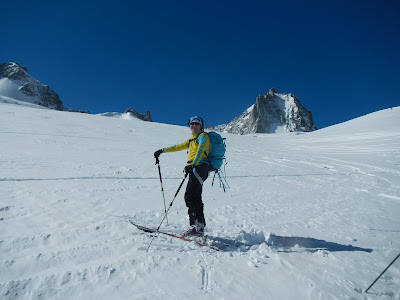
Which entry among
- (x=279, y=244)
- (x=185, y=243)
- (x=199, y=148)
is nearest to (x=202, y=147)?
(x=199, y=148)

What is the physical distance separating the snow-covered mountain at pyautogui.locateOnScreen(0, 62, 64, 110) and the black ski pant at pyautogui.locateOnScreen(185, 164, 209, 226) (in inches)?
7645

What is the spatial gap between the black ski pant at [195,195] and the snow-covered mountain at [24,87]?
19418cm

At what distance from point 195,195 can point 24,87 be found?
20421 centimetres

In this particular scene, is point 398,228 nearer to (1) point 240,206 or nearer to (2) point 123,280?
(1) point 240,206

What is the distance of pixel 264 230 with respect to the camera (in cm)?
463

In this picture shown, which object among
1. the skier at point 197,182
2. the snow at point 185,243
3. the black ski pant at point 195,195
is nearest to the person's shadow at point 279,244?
the snow at point 185,243

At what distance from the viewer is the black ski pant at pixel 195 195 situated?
13.7ft

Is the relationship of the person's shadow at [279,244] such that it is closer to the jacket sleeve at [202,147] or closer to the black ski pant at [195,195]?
the black ski pant at [195,195]

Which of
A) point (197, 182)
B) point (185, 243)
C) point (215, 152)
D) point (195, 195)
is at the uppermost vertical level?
point (215, 152)

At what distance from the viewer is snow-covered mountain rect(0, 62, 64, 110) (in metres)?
153

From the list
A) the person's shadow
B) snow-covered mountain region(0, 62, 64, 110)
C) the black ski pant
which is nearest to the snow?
the person's shadow

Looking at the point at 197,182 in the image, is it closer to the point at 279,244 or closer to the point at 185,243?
the point at 185,243

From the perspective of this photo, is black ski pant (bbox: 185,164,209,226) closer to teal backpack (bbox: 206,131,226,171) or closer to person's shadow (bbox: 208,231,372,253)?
teal backpack (bbox: 206,131,226,171)

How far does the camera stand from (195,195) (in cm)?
425
